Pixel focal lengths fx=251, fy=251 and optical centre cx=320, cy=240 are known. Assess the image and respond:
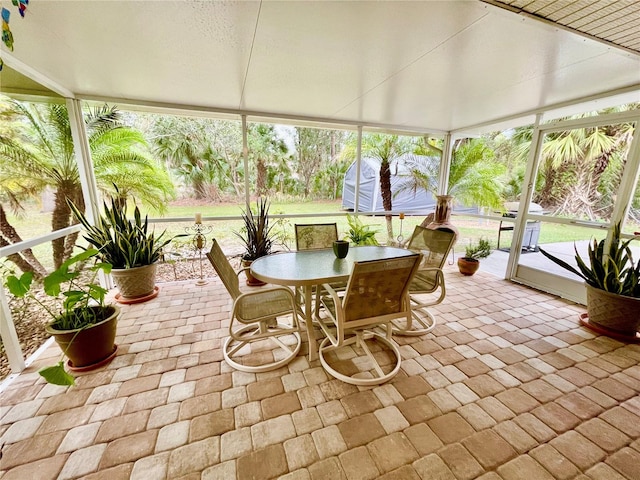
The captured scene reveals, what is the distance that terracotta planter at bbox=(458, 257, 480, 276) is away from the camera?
13.0 ft

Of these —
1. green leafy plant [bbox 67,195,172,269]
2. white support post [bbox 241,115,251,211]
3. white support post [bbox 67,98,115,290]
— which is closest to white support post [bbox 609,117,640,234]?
white support post [bbox 241,115,251,211]

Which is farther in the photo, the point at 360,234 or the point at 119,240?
the point at 360,234

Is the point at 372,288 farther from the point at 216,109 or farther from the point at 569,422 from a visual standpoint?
the point at 216,109

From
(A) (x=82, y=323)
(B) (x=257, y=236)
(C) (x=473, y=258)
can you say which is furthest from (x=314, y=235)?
(C) (x=473, y=258)

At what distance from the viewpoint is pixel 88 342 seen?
186cm

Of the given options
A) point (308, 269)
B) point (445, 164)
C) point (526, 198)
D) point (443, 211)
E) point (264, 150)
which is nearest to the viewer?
point (308, 269)

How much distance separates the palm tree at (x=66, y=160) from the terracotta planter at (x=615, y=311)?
5.46 metres

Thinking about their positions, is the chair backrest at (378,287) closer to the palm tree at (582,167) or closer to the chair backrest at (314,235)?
the chair backrest at (314,235)

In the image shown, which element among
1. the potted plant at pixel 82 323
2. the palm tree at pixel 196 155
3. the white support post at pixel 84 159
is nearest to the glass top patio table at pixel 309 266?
the potted plant at pixel 82 323

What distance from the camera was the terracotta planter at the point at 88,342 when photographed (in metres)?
1.78

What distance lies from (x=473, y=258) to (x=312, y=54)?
373 centimetres

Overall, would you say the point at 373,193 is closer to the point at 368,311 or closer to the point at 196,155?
the point at 196,155

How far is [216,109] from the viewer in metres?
3.47

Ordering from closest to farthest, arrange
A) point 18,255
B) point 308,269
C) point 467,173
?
point 308,269, point 18,255, point 467,173
